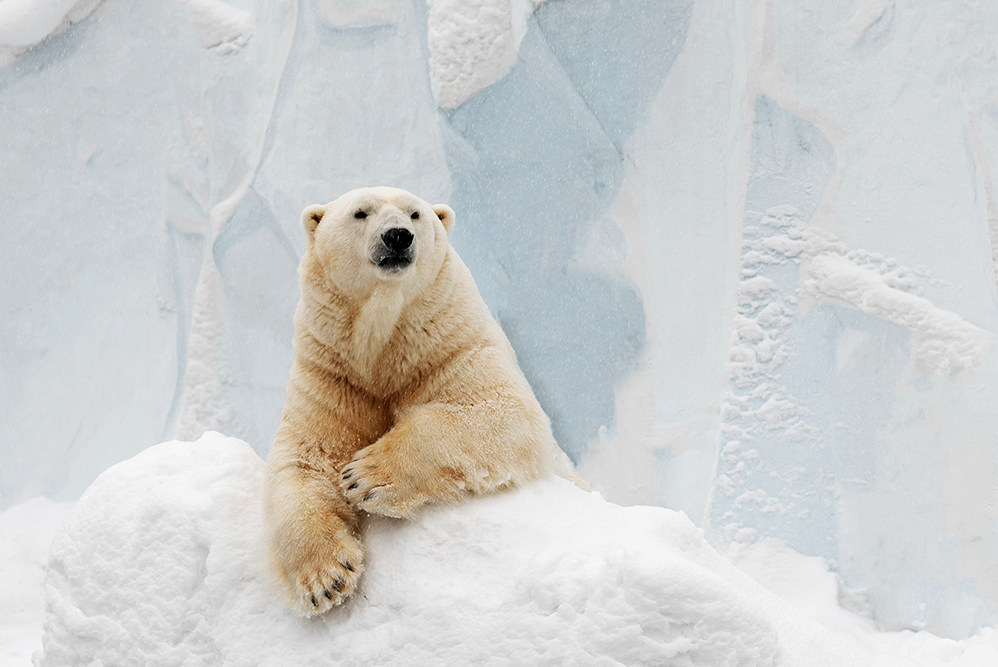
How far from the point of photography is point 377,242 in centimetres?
185

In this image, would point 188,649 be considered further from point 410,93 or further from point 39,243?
point 39,243

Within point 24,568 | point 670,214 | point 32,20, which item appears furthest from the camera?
point 32,20

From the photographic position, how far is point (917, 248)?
4.74m

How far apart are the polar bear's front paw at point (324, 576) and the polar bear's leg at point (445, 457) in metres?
0.11

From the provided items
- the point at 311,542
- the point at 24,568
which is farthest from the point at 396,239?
the point at 24,568

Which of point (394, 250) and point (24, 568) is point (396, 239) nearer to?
point (394, 250)

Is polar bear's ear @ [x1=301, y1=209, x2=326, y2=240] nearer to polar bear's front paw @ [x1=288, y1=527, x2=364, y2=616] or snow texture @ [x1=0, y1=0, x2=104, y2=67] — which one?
polar bear's front paw @ [x1=288, y1=527, x2=364, y2=616]

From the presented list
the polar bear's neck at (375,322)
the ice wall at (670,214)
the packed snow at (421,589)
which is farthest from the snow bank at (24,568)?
the polar bear's neck at (375,322)

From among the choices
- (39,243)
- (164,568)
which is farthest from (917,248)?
(39,243)

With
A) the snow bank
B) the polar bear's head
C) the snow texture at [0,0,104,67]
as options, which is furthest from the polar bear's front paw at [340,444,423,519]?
the snow texture at [0,0,104,67]

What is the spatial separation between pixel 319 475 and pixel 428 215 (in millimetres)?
697

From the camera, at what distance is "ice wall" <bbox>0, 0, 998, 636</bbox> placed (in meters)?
4.74

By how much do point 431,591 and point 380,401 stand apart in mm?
492

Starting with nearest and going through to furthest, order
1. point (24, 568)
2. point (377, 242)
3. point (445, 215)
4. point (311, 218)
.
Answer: point (377, 242), point (311, 218), point (445, 215), point (24, 568)
